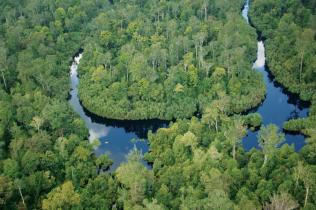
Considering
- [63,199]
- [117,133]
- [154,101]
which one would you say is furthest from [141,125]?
[63,199]

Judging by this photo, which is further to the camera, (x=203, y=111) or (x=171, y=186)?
(x=203, y=111)

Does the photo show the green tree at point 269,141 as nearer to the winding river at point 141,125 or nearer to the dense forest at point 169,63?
the winding river at point 141,125

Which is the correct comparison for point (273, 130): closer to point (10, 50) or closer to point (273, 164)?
point (273, 164)

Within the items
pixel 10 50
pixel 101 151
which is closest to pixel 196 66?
pixel 101 151

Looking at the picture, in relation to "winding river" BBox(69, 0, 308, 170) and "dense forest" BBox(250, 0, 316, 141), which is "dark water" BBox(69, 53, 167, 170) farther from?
"dense forest" BBox(250, 0, 316, 141)

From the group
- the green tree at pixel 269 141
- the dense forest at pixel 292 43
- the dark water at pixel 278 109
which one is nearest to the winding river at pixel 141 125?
the dark water at pixel 278 109
